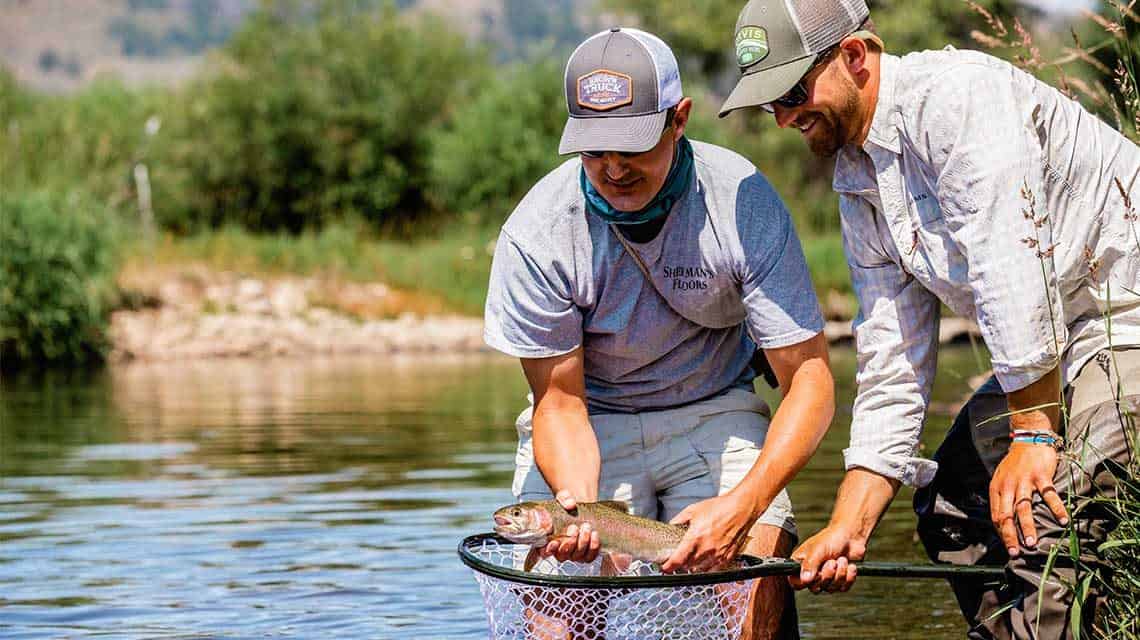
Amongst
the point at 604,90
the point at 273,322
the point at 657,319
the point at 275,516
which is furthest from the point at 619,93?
the point at 273,322

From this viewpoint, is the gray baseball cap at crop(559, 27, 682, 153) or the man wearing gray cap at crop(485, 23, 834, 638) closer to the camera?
the gray baseball cap at crop(559, 27, 682, 153)

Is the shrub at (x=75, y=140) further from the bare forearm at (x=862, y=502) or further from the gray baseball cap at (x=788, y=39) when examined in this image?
the gray baseball cap at (x=788, y=39)

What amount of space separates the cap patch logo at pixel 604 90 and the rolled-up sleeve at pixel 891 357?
704 millimetres

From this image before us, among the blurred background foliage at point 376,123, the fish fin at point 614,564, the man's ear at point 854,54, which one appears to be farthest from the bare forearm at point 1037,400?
the blurred background foliage at point 376,123

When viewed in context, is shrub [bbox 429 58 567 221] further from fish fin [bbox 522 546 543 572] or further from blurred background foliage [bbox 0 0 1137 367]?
fish fin [bbox 522 546 543 572]

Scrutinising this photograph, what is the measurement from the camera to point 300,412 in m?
18.2

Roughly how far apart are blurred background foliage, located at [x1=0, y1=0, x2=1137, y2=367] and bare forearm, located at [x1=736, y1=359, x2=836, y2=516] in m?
32.3

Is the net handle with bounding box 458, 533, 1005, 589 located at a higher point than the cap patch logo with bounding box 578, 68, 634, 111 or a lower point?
lower

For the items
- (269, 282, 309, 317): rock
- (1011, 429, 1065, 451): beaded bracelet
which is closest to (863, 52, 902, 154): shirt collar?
(1011, 429, 1065, 451): beaded bracelet

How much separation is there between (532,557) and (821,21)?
1.68 meters

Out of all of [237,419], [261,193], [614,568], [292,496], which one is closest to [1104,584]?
[614,568]

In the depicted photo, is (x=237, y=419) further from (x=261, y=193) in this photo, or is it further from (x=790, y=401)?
(x=261, y=193)

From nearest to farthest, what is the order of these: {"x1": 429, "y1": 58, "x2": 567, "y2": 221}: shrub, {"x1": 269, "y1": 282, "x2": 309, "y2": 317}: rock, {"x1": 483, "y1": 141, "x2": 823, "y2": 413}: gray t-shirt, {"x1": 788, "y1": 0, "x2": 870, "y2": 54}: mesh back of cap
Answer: {"x1": 788, "y1": 0, "x2": 870, "y2": 54}: mesh back of cap < {"x1": 483, "y1": 141, "x2": 823, "y2": 413}: gray t-shirt < {"x1": 269, "y1": 282, "x2": 309, "y2": 317}: rock < {"x1": 429, "y1": 58, "x2": 567, "y2": 221}: shrub

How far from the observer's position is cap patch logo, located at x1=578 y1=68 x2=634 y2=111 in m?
4.99
